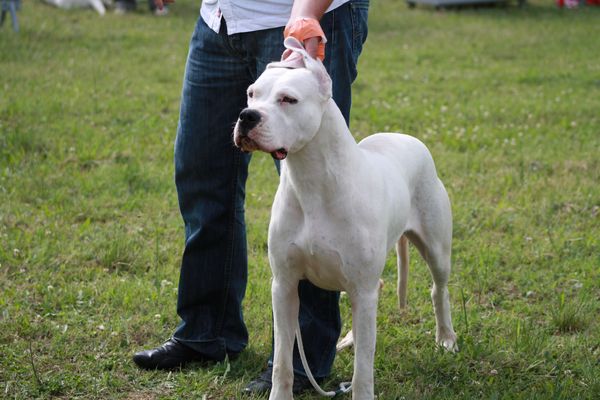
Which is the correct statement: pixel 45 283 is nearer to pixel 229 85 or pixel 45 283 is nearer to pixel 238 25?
pixel 229 85

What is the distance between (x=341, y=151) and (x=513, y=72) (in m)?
7.64

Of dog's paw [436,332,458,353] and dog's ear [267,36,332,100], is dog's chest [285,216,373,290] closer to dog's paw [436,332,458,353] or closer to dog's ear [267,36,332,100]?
dog's ear [267,36,332,100]

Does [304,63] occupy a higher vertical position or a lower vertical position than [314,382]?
higher

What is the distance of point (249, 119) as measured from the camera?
275cm

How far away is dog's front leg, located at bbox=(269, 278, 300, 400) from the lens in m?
3.26

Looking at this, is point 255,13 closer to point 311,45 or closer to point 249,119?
point 311,45

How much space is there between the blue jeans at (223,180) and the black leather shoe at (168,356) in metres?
0.04

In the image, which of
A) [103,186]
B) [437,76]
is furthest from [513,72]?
[103,186]

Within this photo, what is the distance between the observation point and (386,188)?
3250 mm

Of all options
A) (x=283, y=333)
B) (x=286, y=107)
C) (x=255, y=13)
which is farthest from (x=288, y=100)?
(x=283, y=333)

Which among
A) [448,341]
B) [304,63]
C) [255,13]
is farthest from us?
[448,341]

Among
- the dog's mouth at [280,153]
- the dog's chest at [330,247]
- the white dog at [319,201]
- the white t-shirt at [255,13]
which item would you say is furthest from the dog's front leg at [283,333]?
the white t-shirt at [255,13]

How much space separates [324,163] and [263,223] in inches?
102

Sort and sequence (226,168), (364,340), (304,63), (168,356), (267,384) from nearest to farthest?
(304,63)
(364,340)
(267,384)
(226,168)
(168,356)
